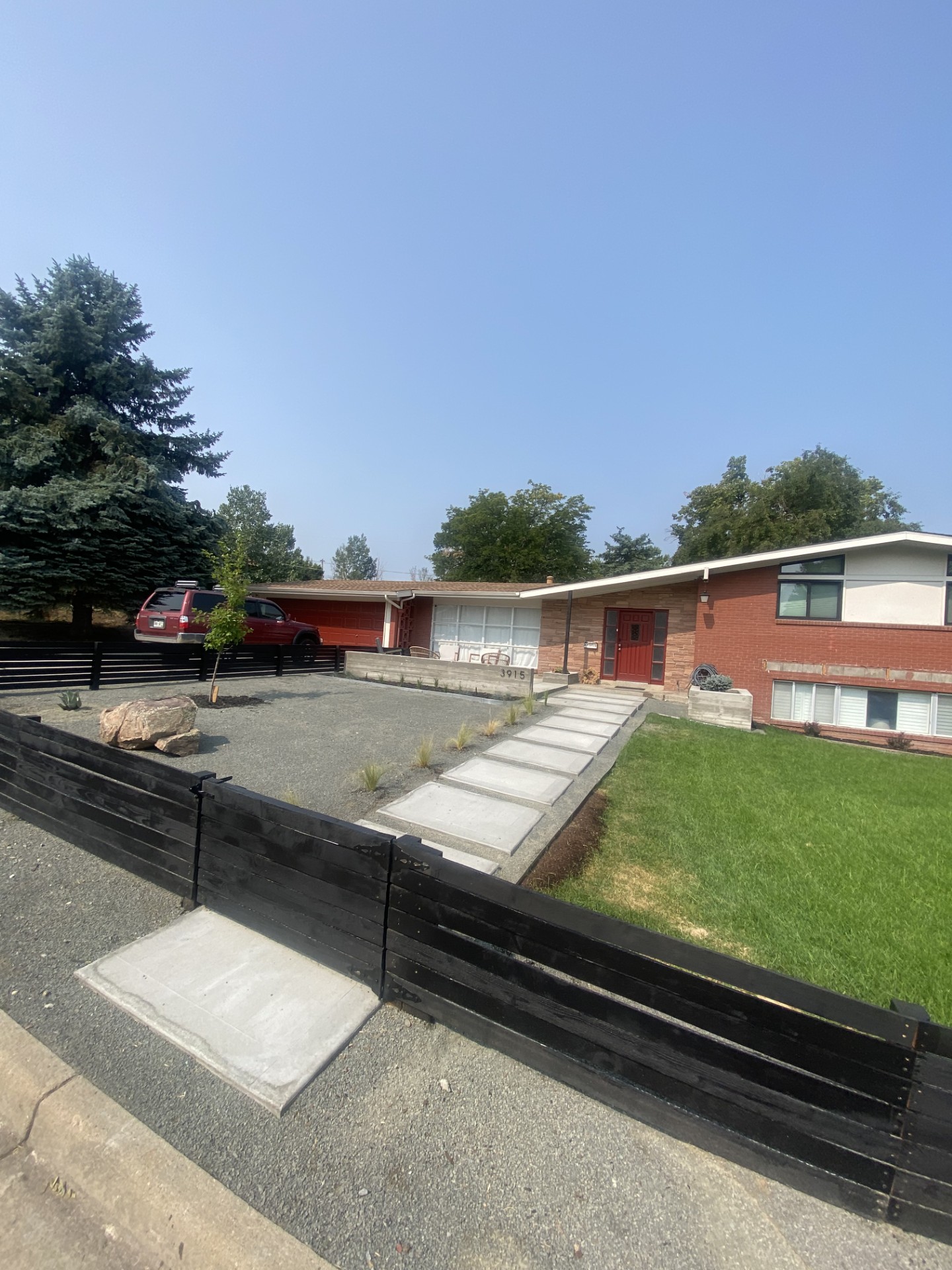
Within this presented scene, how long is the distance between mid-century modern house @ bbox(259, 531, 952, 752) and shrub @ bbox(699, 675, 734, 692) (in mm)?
1484

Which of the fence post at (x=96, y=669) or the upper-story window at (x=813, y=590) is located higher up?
the upper-story window at (x=813, y=590)

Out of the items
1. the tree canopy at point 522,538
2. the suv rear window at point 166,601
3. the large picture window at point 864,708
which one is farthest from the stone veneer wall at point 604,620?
the tree canopy at point 522,538

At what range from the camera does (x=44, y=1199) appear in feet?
5.34

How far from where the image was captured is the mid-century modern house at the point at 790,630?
37.9 ft

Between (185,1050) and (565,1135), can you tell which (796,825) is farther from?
(185,1050)

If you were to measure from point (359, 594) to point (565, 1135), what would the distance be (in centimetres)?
1760

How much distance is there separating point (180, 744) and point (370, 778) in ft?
7.24

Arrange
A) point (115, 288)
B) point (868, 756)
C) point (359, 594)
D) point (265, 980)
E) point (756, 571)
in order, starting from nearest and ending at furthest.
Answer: point (265, 980), point (868, 756), point (756, 571), point (115, 288), point (359, 594)

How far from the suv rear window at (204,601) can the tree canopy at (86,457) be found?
6265 mm

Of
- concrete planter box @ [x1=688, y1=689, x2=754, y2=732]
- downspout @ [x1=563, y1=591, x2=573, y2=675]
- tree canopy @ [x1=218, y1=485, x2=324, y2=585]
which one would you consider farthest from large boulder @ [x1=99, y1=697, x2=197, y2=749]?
tree canopy @ [x1=218, y1=485, x2=324, y2=585]

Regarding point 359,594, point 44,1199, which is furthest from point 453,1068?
point 359,594

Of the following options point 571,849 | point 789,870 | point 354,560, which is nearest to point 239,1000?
point 571,849

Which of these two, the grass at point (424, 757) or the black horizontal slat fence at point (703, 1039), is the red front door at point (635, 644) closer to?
the grass at point (424, 757)

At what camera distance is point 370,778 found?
191 inches
